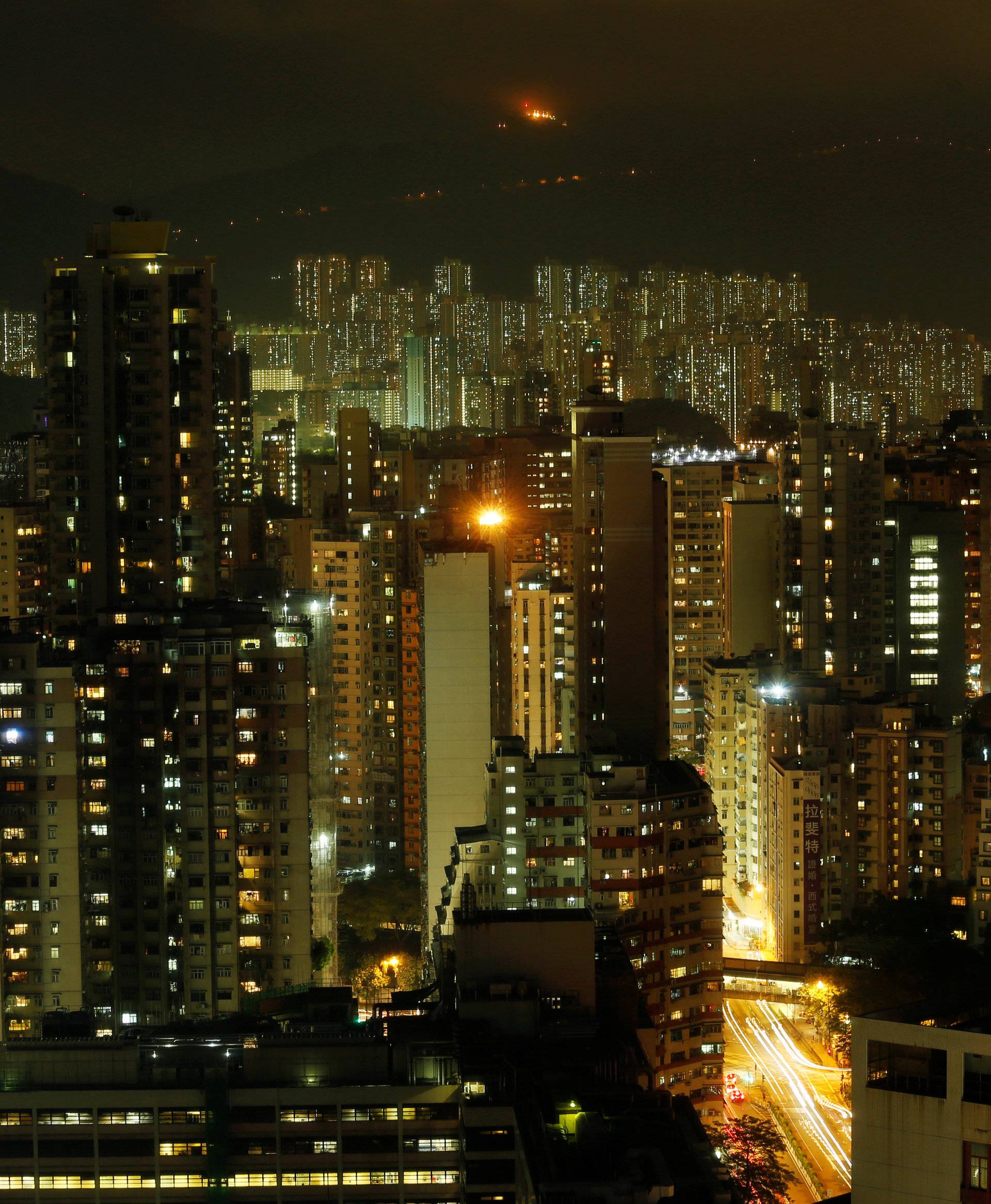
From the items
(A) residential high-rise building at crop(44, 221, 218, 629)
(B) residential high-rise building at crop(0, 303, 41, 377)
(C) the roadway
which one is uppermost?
(B) residential high-rise building at crop(0, 303, 41, 377)

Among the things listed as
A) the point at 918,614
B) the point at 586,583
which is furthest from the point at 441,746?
the point at 918,614

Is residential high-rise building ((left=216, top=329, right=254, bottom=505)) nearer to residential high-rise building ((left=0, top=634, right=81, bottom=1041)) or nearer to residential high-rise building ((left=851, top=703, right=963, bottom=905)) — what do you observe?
residential high-rise building ((left=851, top=703, right=963, bottom=905))

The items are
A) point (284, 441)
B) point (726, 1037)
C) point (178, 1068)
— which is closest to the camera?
point (178, 1068)

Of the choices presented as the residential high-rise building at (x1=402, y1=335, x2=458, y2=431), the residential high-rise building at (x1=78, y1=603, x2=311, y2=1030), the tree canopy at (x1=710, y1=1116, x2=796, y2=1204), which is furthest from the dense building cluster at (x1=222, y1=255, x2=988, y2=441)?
the tree canopy at (x1=710, y1=1116, x2=796, y2=1204)

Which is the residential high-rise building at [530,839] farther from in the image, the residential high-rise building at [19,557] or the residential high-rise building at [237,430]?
the residential high-rise building at [237,430]

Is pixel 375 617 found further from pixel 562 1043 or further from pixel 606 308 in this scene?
pixel 562 1043

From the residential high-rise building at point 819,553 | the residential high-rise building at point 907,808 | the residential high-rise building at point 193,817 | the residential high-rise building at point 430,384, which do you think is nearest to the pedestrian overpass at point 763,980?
the residential high-rise building at point 907,808
